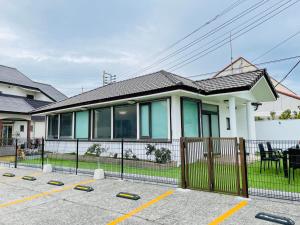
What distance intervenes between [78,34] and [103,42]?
1958mm

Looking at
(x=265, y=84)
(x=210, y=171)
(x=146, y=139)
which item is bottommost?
(x=210, y=171)

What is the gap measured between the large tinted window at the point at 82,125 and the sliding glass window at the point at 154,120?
4.20 metres

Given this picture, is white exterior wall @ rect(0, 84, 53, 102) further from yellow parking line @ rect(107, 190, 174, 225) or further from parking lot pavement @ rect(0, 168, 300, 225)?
yellow parking line @ rect(107, 190, 174, 225)

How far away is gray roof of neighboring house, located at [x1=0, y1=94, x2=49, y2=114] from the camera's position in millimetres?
18402

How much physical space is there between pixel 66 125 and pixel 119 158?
6.58 meters

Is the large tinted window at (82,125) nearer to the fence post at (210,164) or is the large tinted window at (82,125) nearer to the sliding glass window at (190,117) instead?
the sliding glass window at (190,117)

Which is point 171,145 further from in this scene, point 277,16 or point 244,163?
point 277,16

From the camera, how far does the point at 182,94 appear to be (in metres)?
9.56

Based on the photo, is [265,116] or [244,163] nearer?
[244,163]

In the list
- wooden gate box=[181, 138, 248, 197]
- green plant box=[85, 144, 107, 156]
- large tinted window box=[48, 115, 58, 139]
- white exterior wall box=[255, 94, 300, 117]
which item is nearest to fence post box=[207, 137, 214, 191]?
wooden gate box=[181, 138, 248, 197]

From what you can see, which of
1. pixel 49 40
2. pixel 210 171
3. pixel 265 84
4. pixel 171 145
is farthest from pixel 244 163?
pixel 49 40

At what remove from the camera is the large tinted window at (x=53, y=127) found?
15080 millimetres

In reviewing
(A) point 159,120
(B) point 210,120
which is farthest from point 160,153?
(B) point 210,120

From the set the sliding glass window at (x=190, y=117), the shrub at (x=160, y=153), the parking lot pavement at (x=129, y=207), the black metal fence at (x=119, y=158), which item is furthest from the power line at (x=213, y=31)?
the parking lot pavement at (x=129, y=207)
